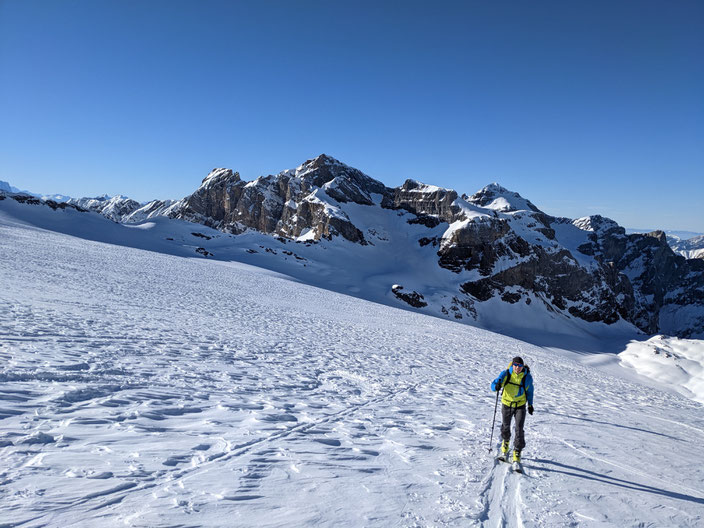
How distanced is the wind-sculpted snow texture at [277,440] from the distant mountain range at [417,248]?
165 feet

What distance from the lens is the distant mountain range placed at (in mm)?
77312

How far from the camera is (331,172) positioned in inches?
5364

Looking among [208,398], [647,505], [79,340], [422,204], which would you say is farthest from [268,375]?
[422,204]

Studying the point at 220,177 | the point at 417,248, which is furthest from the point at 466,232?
the point at 220,177

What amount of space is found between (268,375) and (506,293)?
284 feet

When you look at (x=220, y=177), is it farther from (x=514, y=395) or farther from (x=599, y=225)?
(x=599, y=225)

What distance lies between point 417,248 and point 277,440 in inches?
3902

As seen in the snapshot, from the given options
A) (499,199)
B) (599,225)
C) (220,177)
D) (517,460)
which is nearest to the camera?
(517,460)

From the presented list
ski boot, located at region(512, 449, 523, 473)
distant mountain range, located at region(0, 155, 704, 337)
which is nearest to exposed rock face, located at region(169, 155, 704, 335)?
distant mountain range, located at region(0, 155, 704, 337)

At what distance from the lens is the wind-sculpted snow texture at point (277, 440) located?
4312 mm

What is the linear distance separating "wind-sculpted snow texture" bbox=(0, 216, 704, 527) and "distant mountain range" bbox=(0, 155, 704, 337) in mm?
50400

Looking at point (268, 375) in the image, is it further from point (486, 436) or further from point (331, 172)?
point (331, 172)

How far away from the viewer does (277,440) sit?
632cm

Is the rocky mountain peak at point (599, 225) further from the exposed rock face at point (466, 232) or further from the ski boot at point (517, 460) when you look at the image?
the ski boot at point (517, 460)
